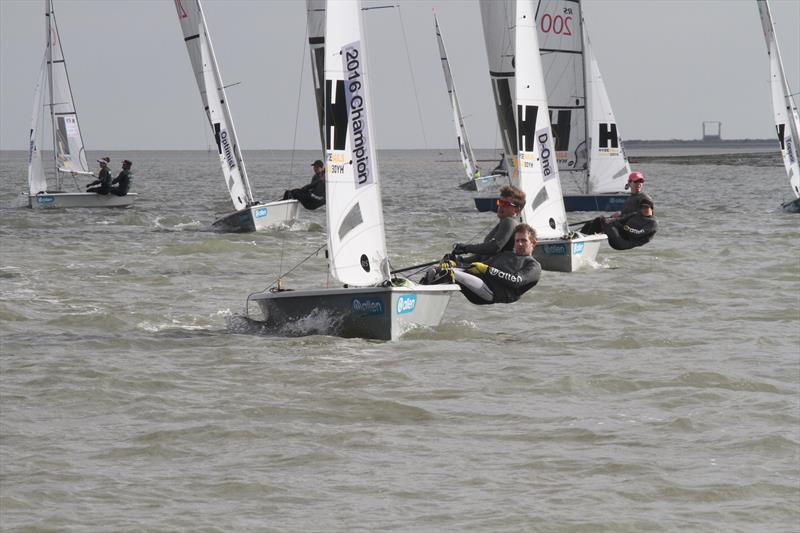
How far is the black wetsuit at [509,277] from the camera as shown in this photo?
39.5 ft

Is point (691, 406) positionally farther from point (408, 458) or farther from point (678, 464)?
point (408, 458)

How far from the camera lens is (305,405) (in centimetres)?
960


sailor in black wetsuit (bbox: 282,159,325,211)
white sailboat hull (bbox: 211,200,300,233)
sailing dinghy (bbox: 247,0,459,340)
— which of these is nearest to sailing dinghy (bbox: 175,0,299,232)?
white sailboat hull (bbox: 211,200,300,233)

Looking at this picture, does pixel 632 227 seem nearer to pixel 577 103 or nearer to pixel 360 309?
pixel 360 309

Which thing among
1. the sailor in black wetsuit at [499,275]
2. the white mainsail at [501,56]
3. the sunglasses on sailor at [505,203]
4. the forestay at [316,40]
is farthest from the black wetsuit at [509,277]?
the white mainsail at [501,56]

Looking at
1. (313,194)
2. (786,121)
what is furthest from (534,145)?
(786,121)

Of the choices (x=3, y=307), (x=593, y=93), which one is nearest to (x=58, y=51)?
(x=593, y=93)

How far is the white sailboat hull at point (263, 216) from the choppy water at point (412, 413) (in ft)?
23.4

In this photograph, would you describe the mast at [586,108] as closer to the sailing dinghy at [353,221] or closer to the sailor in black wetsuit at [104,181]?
the sailor in black wetsuit at [104,181]

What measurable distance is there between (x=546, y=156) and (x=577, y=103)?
10498 mm

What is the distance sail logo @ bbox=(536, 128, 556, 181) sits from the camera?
1947 centimetres

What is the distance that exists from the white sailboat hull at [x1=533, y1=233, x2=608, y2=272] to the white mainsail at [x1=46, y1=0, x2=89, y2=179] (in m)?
22.0

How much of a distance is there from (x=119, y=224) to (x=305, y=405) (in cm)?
2113

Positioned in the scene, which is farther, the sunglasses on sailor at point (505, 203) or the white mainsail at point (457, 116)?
the white mainsail at point (457, 116)
